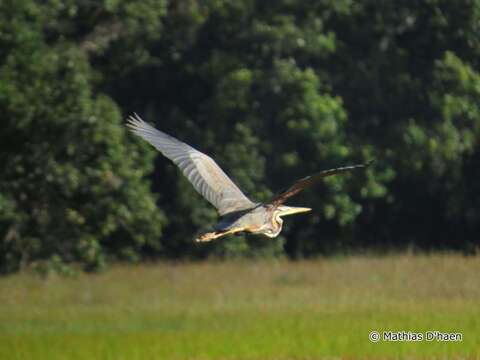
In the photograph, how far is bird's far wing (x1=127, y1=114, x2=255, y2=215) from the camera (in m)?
7.60

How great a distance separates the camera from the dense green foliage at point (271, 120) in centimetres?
1537

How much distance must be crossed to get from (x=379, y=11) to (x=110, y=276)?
6126mm

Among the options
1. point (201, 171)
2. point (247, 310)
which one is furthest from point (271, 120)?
point (201, 171)

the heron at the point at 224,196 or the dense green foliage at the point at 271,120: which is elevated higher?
the dense green foliage at the point at 271,120

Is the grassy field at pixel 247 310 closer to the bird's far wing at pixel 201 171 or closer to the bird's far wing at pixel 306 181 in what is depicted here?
the bird's far wing at pixel 201 171

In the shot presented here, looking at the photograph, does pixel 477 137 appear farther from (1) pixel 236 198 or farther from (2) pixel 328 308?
(1) pixel 236 198

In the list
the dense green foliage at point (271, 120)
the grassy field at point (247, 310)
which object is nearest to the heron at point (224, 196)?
the grassy field at point (247, 310)

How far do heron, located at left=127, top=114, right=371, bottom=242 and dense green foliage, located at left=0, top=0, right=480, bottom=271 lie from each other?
6.94m

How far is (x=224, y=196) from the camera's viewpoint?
25.1 ft

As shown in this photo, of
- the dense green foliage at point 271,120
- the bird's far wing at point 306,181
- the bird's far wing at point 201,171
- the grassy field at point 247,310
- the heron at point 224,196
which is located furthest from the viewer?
the dense green foliage at point 271,120

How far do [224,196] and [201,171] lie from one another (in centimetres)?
29

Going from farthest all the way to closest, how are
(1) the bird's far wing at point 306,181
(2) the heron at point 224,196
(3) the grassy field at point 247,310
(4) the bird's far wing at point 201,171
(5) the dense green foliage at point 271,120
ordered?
1. (5) the dense green foliage at point 271,120
2. (3) the grassy field at point 247,310
3. (4) the bird's far wing at point 201,171
4. (2) the heron at point 224,196
5. (1) the bird's far wing at point 306,181

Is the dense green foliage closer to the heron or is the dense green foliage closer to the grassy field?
the grassy field

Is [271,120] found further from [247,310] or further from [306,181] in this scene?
[306,181]
